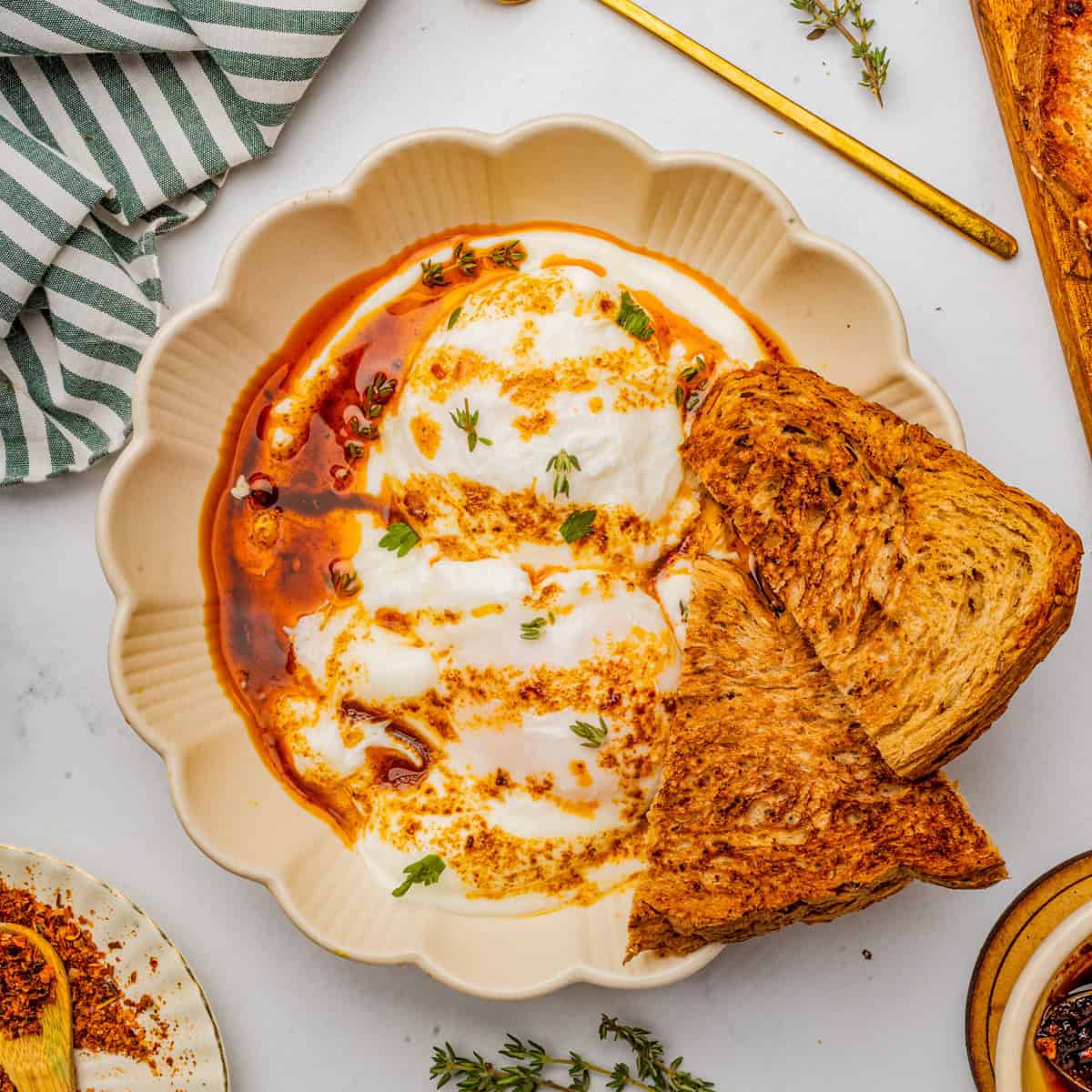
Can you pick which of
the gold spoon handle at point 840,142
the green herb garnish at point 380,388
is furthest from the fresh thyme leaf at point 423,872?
the gold spoon handle at point 840,142

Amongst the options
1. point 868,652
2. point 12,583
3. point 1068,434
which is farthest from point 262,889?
point 1068,434

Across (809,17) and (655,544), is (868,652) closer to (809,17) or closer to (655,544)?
(655,544)

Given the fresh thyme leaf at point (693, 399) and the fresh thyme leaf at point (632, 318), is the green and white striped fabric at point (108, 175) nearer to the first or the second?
the fresh thyme leaf at point (632, 318)

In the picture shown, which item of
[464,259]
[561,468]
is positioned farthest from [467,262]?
[561,468]

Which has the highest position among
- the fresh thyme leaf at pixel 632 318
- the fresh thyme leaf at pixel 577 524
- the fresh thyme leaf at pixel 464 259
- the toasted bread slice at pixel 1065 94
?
the toasted bread slice at pixel 1065 94

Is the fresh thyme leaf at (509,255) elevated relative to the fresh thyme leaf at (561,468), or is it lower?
elevated

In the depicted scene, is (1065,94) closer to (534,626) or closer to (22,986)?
(534,626)
